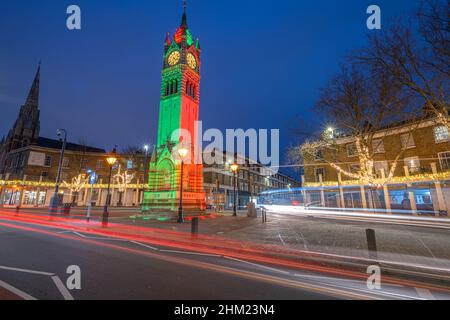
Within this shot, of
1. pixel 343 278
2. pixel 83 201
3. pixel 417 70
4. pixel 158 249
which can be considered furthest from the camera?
pixel 83 201

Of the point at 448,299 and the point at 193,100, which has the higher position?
the point at 193,100

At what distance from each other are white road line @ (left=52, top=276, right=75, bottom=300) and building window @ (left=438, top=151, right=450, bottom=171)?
1258 inches

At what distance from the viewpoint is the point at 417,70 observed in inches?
357

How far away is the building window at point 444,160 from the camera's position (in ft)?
72.6

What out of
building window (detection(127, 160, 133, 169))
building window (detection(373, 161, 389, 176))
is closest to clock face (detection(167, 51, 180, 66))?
building window (detection(127, 160, 133, 169))

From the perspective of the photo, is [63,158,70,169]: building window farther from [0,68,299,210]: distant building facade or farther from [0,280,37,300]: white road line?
[0,280,37,300]: white road line

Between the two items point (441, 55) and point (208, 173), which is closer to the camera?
point (441, 55)

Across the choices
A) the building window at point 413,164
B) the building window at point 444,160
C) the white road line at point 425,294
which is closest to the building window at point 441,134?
the building window at point 444,160

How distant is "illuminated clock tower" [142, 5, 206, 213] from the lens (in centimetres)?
2408

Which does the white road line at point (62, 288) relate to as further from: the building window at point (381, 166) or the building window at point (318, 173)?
the building window at point (318, 173)

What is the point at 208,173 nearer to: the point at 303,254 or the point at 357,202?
the point at 357,202

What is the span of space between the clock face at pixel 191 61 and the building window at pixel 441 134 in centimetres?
3024
